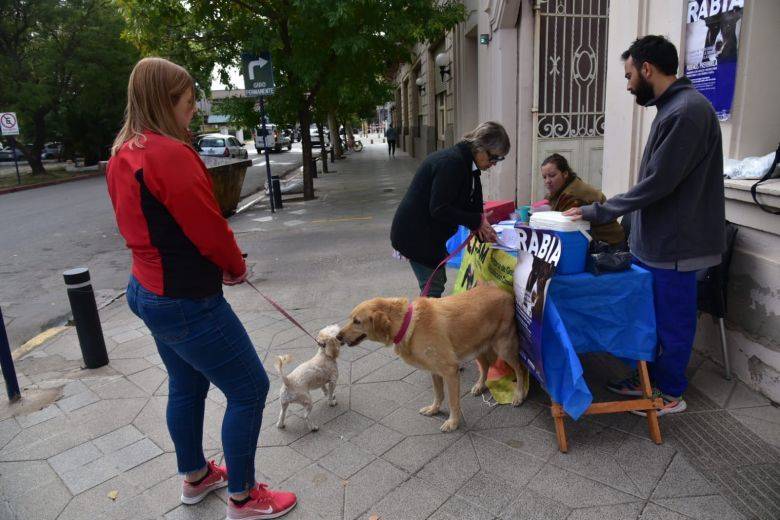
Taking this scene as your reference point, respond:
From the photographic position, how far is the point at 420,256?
155 inches

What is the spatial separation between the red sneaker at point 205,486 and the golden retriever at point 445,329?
1005 mm

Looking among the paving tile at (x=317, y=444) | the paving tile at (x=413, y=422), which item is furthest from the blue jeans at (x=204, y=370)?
the paving tile at (x=413, y=422)

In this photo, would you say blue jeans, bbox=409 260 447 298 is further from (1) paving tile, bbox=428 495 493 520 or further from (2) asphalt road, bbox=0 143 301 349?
(2) asphalt road, bbox=0 143 301 349

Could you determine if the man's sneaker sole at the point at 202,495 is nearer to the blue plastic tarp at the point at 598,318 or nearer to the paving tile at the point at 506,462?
the paving tile at the point at 506,462

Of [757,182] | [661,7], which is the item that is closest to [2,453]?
[757,182]

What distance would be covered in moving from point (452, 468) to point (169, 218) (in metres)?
2.02

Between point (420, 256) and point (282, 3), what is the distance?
33.5 feet

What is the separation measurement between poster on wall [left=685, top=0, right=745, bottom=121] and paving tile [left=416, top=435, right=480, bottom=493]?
3.00 m

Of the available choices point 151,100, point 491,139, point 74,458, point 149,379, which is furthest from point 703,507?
point 149,379

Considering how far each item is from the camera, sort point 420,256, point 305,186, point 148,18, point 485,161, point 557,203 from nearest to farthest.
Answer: point 485,161 → point 420,256 → point 557,203 → point 148,18 → point 305,186

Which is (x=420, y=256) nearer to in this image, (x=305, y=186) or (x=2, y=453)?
(x=2, y=453)

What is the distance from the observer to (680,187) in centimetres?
305

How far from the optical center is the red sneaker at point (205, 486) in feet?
9.27

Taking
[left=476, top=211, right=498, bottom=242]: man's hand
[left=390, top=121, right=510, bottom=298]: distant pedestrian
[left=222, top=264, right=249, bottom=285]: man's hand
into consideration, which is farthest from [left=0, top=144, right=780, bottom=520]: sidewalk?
[left=222, top=264, right=249, bottom=285]: man's hand
